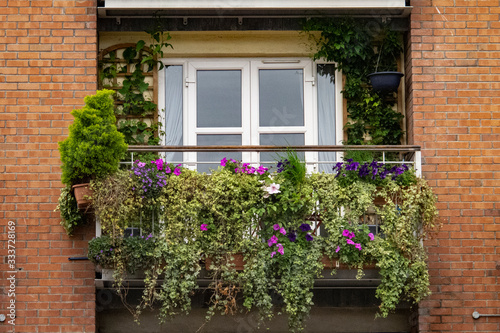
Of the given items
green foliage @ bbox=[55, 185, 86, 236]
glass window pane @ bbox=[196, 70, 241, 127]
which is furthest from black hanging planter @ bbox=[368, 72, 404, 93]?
green foliage @ bbox=[55, 185, 86, 236]

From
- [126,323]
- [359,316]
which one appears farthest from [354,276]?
[126,323]

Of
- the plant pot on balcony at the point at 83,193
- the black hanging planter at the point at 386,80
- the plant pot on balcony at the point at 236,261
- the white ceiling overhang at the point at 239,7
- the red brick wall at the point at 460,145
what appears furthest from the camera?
the black hanging planter at the point at 386,80

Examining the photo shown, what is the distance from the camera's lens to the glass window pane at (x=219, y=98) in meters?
10.8

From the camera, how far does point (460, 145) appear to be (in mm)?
10031

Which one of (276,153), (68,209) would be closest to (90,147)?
(68,209)

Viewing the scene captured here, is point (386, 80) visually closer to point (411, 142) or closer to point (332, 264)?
point (411, 142)

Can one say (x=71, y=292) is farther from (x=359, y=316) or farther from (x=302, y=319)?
(x=359, y=316)

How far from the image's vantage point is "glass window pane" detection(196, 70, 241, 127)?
426 inches

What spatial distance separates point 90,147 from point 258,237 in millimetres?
2163

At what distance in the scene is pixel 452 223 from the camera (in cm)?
988

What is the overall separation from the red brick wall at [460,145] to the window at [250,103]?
1.33m


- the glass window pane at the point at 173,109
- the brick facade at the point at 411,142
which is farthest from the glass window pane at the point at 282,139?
the brick facade at the point at 411,142

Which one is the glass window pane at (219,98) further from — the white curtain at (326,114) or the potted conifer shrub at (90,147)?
the potted conifer shrub at (90,147)

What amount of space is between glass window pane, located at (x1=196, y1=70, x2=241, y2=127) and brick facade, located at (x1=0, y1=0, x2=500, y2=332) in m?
1.59
